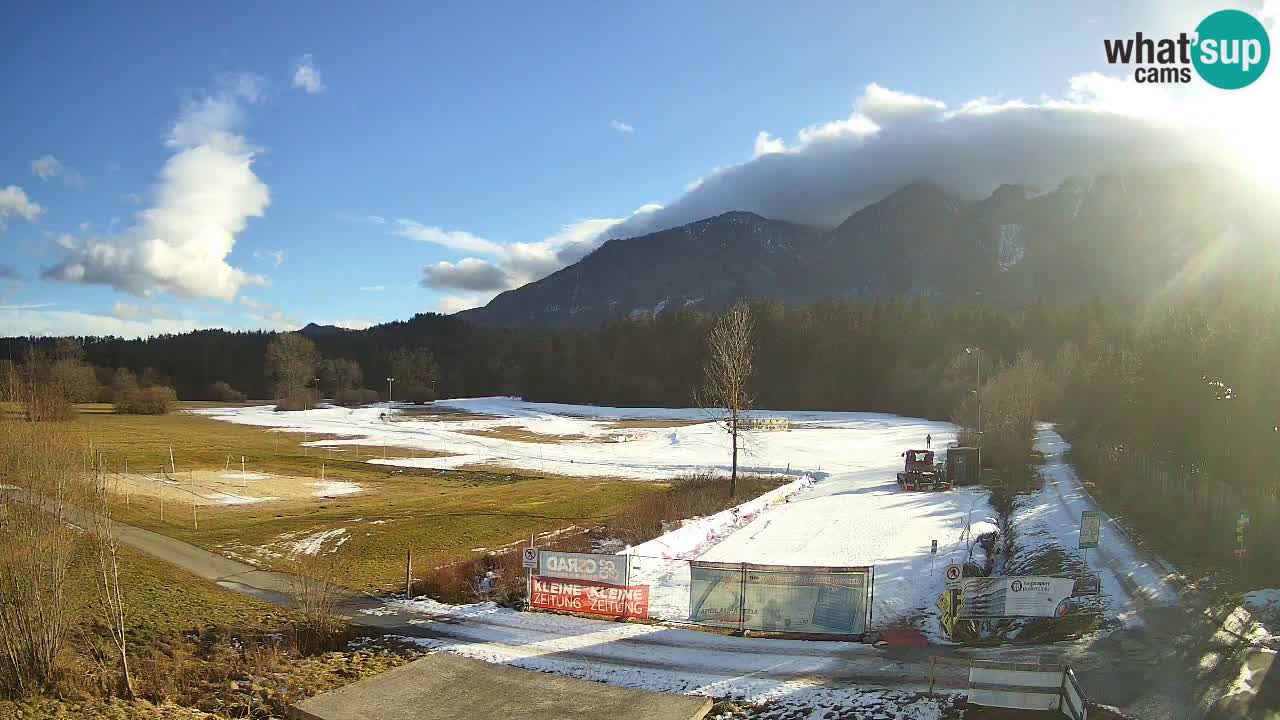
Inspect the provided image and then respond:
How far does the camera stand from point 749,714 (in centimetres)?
1379

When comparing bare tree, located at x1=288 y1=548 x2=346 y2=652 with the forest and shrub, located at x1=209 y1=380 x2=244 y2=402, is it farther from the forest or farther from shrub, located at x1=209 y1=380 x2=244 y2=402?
shrub, located at x1=209 y1=380 x2=244 y2=402

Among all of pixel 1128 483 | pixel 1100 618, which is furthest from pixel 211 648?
pixel 1128 483

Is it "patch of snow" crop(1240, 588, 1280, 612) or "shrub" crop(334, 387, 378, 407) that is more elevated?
"shrub" crop(334, 387, 378, 407)

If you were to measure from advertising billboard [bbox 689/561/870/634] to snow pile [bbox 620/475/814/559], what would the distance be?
12.6 ft

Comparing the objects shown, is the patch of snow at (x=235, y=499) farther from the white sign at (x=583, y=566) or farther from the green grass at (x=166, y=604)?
the white sign at (x=583, y=566)

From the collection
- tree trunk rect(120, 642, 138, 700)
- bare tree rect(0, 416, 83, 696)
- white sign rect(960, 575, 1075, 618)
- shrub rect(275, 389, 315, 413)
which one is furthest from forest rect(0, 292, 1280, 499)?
bare tree rect(0, 416, 83, 696)

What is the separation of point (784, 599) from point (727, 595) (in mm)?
1528

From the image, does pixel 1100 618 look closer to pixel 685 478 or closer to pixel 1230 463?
pixel 1230 463

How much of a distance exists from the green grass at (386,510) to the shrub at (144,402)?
5049cm

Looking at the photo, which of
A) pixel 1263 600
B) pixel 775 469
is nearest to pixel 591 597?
pixel 1263 600

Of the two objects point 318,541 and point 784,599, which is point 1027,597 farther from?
point 318,541

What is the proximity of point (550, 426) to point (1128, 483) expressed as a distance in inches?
2680

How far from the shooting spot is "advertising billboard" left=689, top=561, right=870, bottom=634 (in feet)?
61.5

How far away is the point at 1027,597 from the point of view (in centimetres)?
1783
